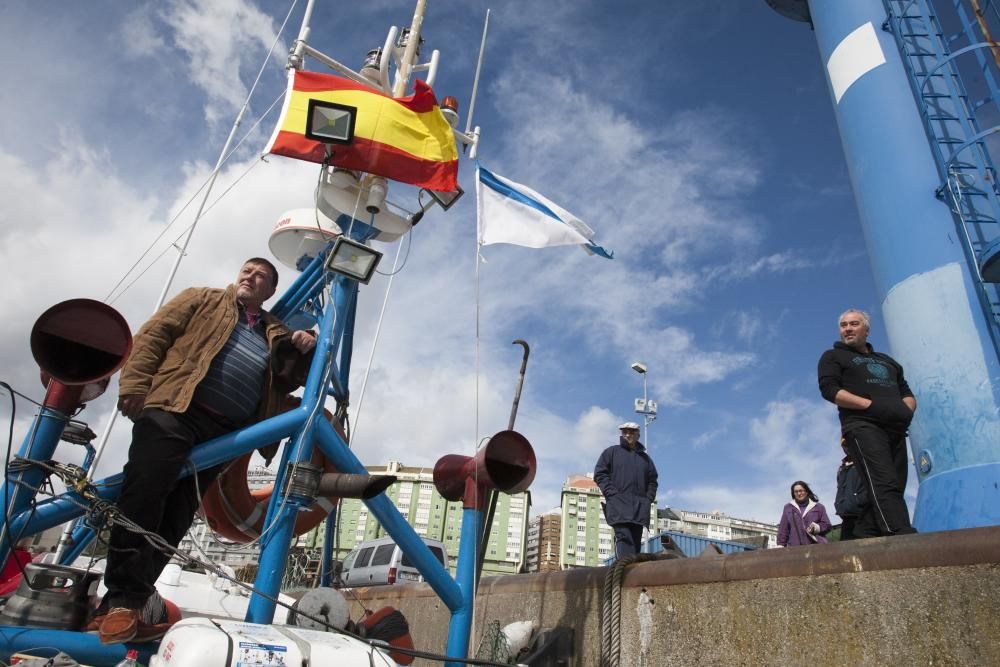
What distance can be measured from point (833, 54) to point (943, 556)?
32.8ft

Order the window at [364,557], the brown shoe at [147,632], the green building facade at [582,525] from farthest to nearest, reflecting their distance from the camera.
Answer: the green building facade at [582,525]
the window at [364,557]
the brown shoe at [147,632]

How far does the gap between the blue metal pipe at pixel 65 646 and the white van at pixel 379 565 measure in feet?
33.1

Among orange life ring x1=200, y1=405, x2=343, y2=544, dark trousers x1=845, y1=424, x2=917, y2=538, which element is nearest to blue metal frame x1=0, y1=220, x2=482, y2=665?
orange life ring x1=200, y1=405, x2=343, y2=544

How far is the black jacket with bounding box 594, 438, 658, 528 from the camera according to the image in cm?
565

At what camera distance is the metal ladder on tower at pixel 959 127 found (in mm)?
7082

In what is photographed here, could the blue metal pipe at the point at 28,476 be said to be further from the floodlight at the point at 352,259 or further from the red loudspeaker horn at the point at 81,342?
the floodlight at the point at 352,259

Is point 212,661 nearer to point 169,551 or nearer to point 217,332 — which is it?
point 169,551

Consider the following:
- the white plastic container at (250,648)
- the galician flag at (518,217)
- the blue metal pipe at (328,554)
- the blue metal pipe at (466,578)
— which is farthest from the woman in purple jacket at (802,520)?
the white plastic container at (250,648)

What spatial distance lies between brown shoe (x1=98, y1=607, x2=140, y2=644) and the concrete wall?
89.8 inches

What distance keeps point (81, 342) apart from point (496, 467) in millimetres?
2136

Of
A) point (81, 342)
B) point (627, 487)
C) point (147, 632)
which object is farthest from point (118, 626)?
point (627, 487)

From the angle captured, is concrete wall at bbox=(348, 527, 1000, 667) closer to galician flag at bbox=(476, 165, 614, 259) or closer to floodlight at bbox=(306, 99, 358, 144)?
galician flag at bbox=(476, 165, 614, 259)

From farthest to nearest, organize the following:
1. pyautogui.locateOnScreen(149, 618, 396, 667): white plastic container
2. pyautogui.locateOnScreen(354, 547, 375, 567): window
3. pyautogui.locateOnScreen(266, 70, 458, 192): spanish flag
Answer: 1. pyautogui.locateOnScreen(354, 547, 375, 567): window
2. pyautogui.locateOnScreen(266, 70, 458, 192): spanish flag
3. pyautogui.locateOnScreen(149, 618, 396, 667): white plastic container

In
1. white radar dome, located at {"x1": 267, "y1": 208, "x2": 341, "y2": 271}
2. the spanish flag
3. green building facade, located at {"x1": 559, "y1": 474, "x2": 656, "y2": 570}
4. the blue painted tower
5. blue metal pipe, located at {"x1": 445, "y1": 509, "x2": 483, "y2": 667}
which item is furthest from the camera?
green building facade, located at {"x1": 559, "y1": 474, "x2": 656, "y2": 570}
